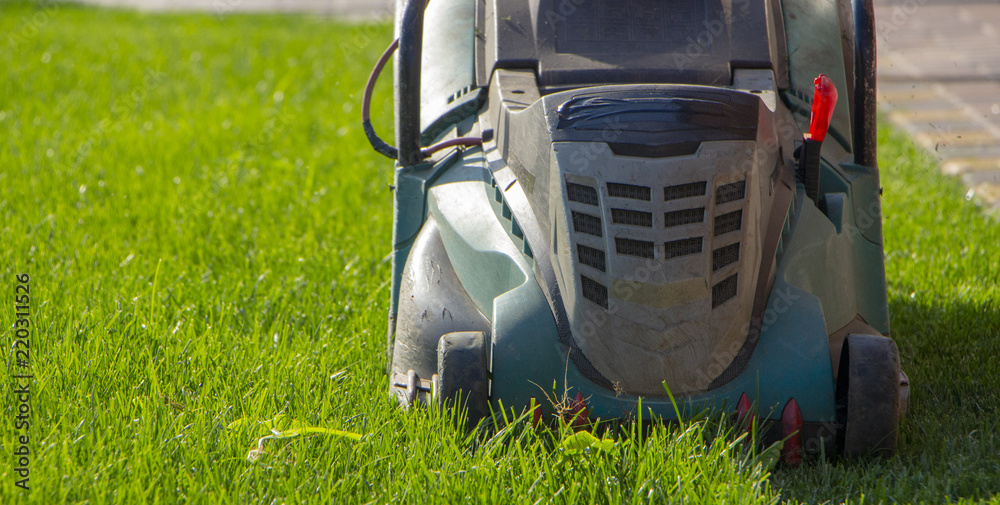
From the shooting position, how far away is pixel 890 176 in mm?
4340

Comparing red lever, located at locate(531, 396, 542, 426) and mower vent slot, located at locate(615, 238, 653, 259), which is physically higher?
mower vent slot, located at locate(615, 238, 653, 259)

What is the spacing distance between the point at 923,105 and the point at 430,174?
12.9ft

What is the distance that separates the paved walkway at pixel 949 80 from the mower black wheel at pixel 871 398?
6.34ft

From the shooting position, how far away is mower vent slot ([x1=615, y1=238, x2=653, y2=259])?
2.01m

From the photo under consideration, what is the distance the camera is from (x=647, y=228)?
200cm

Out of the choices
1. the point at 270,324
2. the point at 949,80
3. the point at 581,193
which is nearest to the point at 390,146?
the point at 581,193

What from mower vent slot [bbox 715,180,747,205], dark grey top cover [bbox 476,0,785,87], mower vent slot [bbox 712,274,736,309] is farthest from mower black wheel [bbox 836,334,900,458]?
dark grey top cover [bbox 476,0,785,87]

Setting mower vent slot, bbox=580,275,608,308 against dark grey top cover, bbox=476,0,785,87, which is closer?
mower vent slot, bbox=580,275,608,308

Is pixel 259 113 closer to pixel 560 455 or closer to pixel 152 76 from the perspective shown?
pixel 152 76

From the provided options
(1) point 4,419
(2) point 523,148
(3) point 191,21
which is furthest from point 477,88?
(3) point 191,21

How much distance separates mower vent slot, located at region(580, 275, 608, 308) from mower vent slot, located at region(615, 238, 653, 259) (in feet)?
0.31

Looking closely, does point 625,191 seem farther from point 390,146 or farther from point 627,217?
point 390,146

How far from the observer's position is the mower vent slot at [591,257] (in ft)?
6.70

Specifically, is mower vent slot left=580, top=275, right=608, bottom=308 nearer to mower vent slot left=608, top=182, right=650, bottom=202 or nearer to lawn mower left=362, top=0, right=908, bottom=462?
lawn mower left=362, top=0, right=908, bottom=462
